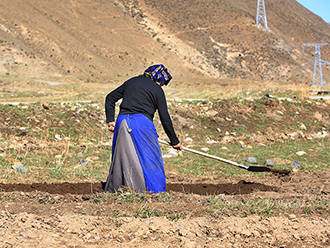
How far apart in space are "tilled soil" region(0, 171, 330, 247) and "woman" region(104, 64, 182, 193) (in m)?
0.17

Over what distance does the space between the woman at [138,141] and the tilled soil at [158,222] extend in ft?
0.56

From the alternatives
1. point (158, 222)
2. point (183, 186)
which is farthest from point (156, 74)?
point (183, 186)

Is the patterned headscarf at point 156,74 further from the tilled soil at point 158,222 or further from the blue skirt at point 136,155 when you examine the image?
the tilled soil at point 158,222

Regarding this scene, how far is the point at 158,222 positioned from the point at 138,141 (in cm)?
107

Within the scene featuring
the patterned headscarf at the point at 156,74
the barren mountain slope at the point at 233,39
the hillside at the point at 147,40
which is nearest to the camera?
the patterned headscarf at the point at 156,74

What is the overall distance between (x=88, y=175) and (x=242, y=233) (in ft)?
11.6

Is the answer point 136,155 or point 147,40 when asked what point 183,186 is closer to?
point 136,155

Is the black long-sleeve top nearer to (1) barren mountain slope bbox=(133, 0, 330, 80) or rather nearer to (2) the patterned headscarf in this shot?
(2) the patterned headscarf

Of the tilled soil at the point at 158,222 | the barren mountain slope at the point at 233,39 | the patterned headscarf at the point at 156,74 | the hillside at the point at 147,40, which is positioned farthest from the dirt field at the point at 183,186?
the barren mountain slope at the point at 233,39

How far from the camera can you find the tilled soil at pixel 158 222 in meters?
2.91

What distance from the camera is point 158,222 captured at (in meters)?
3.14

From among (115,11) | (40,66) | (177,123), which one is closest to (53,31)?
(40,66)

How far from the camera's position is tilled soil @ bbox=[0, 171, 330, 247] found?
2.91 metres

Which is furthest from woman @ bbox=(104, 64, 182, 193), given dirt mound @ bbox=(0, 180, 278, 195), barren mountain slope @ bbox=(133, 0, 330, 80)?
barren mountain slope @ bbox=(133, 0, 330, 80)
